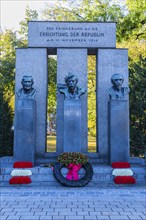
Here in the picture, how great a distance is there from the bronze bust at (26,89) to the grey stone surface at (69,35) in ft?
8.72

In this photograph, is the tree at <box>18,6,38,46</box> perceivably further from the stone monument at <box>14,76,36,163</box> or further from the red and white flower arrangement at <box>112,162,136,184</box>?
the red and white flower arrangement at <box>112,162,136,184</box>

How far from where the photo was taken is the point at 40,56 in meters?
12.7

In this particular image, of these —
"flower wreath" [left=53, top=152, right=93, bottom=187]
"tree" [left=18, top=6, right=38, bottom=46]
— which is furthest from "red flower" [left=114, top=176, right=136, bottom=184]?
"tree" [left=18, top=6, right=38, bottom=46]

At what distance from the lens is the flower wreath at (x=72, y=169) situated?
29.7 feet

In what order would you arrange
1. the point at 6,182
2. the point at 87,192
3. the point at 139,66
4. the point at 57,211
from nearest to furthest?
the point at 57,211
the point at 87,192
the point at 6,182
the point at 139,66

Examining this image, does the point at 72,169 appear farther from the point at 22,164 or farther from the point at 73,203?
the point at 73,203

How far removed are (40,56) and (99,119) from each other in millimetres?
4122

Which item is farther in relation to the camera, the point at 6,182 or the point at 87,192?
the point at 6,182

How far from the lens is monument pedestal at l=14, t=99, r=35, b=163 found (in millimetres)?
A: 10711

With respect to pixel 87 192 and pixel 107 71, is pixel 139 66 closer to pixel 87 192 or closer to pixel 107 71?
pixel 107 71

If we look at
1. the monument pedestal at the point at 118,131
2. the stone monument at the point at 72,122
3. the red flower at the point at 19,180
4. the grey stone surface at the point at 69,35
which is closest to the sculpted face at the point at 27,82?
the stone monument at the point at 72,122

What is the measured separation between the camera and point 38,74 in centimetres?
1263

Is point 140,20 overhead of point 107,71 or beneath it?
overhead

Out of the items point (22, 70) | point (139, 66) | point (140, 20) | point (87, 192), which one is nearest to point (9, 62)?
point (22, 70)
